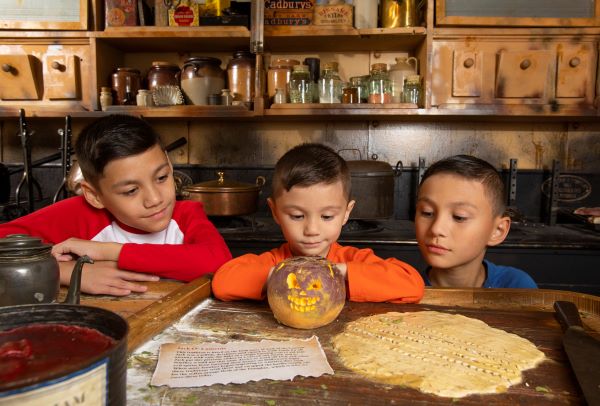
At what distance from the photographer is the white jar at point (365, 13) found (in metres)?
2.86

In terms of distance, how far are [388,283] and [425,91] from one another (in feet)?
6.89

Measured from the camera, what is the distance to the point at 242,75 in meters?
3.04

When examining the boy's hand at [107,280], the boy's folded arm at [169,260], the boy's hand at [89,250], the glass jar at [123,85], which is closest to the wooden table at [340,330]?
the boy's hand at [107,280]

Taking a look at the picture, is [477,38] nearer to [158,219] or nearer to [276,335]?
[158,219]

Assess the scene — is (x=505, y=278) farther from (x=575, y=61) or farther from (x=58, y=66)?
(x=58, y=66)

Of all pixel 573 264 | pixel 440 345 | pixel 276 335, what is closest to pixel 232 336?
pixel 276 335

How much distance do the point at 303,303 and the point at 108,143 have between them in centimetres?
91

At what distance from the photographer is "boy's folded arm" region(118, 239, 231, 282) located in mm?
1329

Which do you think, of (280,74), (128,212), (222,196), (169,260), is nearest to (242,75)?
(280,74)

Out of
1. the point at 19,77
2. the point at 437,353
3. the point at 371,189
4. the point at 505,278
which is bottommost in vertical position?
the point at 505,278

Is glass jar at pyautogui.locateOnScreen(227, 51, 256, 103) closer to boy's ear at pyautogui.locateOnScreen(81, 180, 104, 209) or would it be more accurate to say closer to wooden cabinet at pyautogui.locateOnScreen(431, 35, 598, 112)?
wooden cabinet at pyautogui.locateOnScreen(431, 35, 598, 112)

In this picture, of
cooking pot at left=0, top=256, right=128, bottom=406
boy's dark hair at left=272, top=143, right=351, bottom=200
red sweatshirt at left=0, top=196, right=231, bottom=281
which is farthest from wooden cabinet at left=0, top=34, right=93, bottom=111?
cooking pot at left=0, top=256, right=128, bottom=406

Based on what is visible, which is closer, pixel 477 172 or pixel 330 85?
pixel 477 172

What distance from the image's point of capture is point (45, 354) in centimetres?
42
